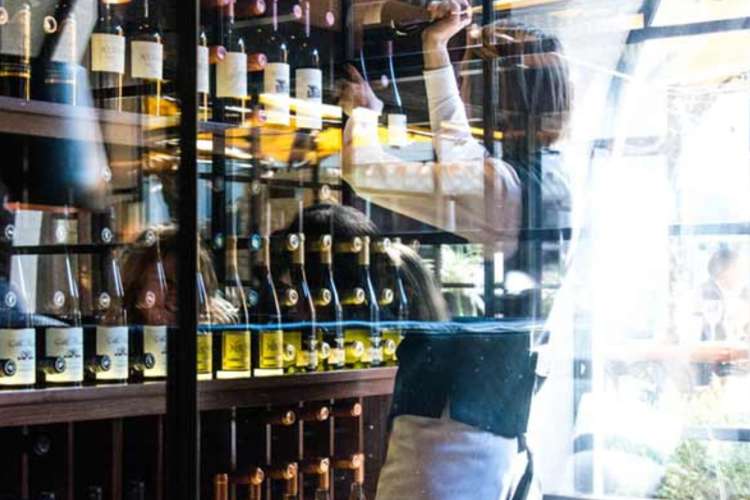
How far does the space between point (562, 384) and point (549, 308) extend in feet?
0.36

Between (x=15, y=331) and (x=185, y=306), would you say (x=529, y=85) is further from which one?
(x=15, y=331)

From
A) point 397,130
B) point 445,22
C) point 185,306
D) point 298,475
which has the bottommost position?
point 298,475

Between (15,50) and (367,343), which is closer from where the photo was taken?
(15,50)

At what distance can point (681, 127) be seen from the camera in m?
1.64

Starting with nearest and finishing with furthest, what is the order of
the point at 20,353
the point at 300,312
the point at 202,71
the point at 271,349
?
the point at 20,353, the point at 202,71, the point at 271,349, the point at 300,312

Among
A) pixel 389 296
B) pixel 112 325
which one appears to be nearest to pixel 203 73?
pixel 112 325

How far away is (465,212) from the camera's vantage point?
1.63 metres

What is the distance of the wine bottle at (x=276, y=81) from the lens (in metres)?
1.68

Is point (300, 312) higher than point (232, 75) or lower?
lower

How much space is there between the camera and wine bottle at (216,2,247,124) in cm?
159

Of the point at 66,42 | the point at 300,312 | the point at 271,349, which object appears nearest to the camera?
the point at 66,42

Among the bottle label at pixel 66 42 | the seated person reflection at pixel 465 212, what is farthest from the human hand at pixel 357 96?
the bottle label at pixel 66 42

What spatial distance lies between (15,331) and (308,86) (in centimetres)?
59

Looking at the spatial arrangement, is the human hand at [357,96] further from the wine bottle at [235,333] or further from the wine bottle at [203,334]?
the wine bottle at [203,334]
